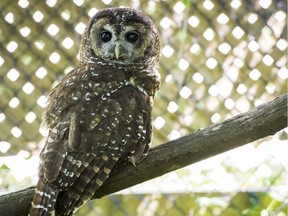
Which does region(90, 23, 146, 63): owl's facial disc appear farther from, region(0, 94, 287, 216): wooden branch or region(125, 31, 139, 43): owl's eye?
region(0, 94, 287, 216): wooden branch

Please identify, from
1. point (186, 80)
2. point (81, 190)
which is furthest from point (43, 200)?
point (186, 80)

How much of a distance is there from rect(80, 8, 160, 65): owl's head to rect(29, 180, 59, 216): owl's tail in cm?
72

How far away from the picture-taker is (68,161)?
2354 mm

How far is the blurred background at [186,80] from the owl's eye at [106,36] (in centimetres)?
94

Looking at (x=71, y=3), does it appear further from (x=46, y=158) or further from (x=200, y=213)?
(x=46, y=158)

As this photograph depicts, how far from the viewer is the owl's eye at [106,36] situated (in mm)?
2916

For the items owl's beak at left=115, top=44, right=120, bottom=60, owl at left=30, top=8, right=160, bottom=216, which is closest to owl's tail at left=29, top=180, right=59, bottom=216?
owl at left=30, top=8, right=160, bottom=216

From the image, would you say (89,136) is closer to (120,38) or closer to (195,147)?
(195,147)

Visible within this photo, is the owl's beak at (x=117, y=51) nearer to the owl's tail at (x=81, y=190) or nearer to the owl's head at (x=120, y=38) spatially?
the owl's head at (x=120, y=38)

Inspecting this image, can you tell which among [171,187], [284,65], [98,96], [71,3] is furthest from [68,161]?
[284,65]

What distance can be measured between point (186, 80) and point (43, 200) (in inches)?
76.2

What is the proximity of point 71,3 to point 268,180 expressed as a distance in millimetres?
1564

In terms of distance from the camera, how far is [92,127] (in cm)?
243

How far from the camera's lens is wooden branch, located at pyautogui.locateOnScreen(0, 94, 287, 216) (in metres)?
2.14
